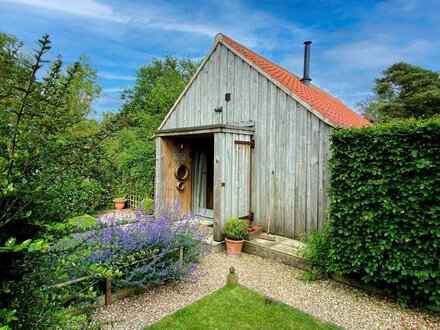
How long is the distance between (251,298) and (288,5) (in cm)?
945

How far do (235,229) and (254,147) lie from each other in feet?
7.48

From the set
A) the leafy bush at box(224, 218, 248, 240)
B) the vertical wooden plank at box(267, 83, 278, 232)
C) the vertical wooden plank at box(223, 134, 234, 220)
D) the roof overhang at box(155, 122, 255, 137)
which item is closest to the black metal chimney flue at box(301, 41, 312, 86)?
the vertical wooden plank at box(267, 83, 278, 232)

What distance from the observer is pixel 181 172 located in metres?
8.09

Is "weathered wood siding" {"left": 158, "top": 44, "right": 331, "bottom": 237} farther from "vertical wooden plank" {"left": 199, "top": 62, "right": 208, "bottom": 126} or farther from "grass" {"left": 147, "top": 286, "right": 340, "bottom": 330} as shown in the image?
"grass" {"left": 147, "top": 286, "right": 340, "bottom": 330}

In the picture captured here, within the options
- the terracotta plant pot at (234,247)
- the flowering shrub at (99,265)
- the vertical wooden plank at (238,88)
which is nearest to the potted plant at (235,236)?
the terracotta plant pot at (234,247)

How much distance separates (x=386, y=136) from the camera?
3.65m

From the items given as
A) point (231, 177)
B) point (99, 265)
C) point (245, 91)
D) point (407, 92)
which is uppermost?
point (407, 92)

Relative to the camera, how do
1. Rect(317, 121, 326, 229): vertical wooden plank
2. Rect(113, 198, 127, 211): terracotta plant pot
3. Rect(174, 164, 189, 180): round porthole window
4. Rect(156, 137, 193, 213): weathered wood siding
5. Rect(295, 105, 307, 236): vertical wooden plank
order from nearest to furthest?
Rect(317, 121, 326, 229): vertical wooden plank → Rect(295, 105, 307, 236): vertical wooden plank → Rect(156, 137, 193, 213): weathered wood siding → Rect(174, 164, 189, 180): round porthole window → Rect(113, 198, 127, 211): terracotta plant pot

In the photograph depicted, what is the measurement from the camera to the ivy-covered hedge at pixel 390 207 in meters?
3.32

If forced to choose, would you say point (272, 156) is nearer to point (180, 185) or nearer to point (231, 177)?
point (231, 177)

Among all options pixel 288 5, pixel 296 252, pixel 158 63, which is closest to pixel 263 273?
pixel 296 252

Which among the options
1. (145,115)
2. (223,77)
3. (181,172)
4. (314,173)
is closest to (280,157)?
(314,173)

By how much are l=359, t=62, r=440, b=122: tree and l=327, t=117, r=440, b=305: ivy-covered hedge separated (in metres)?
17.7

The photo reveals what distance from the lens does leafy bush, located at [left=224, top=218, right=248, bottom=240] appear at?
5.46 metres
